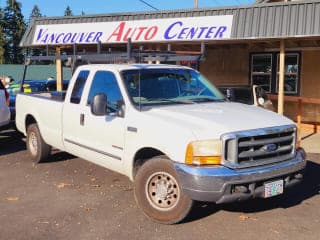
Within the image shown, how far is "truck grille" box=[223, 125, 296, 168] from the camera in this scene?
507 cm

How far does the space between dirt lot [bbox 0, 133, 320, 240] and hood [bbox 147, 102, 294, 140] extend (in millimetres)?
1161

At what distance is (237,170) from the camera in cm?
507

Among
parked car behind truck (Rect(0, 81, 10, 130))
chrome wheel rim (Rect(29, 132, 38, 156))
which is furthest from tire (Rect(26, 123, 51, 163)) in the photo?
parked car behind truck (Rect(0, 81, 10, 130))

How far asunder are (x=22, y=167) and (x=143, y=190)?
12.4 ft

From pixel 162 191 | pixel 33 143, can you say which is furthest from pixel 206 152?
pixel 33 143

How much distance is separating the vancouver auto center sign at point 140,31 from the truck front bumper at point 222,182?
714cm

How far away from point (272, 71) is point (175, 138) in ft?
37.2

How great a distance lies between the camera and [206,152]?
16.5 ft

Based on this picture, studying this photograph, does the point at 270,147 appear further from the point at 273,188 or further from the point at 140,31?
the point at 140,31

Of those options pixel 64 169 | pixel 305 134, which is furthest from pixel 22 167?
pixel 305 134

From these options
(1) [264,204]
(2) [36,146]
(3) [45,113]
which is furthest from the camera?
(2) [36,146]

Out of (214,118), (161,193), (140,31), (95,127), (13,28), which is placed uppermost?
(13,28)

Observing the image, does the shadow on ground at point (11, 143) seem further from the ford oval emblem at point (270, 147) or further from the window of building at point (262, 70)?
the window of building at point (262, 70)

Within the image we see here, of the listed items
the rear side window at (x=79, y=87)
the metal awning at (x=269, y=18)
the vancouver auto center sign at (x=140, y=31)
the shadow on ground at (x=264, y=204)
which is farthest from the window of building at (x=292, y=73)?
the rear side window at (x=79, y=87)
